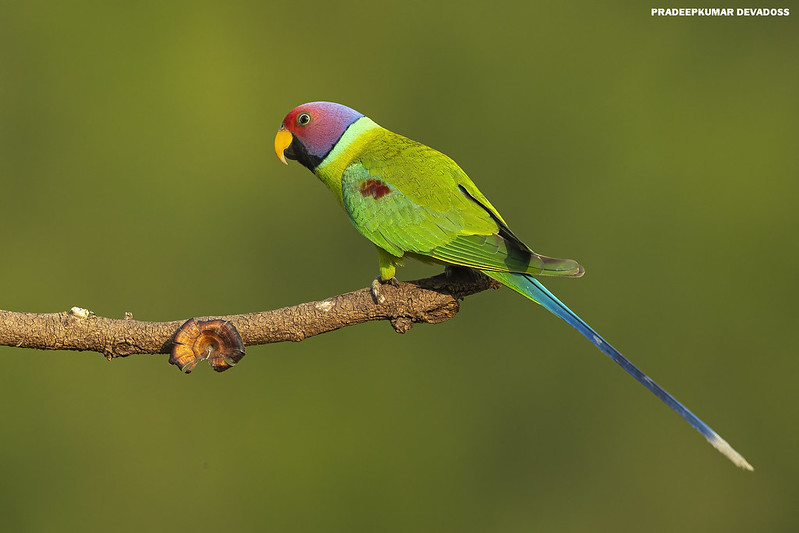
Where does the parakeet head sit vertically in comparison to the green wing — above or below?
above

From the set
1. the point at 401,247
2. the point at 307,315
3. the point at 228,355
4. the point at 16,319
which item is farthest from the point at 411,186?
the point at 16,319

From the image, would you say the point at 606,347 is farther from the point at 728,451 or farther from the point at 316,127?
the point at 316,127

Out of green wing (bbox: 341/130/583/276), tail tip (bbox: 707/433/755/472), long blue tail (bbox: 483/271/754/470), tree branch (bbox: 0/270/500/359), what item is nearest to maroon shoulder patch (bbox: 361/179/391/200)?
green wing (bbox: 341/130/583/276)

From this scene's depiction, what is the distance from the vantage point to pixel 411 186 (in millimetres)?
2104

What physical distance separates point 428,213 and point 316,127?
59 centimetres

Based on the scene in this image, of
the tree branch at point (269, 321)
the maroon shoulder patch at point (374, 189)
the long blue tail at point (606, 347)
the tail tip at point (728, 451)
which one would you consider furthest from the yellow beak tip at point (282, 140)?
the tail tip at point (728, 451)

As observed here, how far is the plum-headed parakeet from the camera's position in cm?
188

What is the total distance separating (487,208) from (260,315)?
701mm

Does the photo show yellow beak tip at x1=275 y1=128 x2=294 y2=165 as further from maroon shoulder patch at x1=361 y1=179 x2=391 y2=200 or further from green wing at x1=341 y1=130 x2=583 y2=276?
maroon shoulder patch at x1=361 y1=179 x2=391 y2=200

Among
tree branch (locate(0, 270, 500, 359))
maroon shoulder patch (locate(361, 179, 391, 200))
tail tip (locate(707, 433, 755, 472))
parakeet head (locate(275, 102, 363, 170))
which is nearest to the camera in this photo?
tail tip (locate(707, 433, 755, 472))

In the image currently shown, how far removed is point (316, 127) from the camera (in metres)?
2.41

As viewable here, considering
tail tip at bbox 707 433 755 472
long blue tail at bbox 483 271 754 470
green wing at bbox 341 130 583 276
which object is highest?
green wing at bbox 341 130 583 276

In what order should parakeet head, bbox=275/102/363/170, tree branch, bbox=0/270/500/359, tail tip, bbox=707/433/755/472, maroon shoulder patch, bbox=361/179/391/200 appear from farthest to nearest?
parakeet head, bbox=275/102/363/170 → maroon shoulder patch, bbox=361/179/391/200 → tree branch, bbox=0/270/500/359 → tail tip, bbox=707/433/755/472

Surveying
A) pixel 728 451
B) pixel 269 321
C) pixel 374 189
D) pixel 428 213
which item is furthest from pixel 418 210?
pixel 728 451
